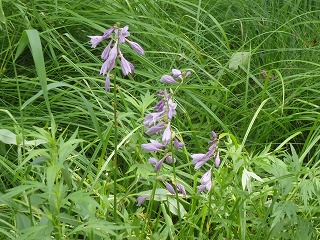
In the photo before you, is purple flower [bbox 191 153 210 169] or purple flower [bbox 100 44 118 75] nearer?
purple flower [bbox 100 44 118 75]

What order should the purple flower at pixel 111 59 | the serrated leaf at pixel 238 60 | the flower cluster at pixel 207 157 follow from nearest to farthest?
the purple flower at pixel 111 59
the flower cluster at pixel 207 157
the serrated leaf at pixel 238 60

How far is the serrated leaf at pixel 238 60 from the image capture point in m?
3.37

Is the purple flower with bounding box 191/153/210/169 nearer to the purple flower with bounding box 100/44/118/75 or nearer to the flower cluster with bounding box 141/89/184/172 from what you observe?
the flower cluster with bounding box 141/89/184/172

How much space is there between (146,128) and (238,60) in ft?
3.45

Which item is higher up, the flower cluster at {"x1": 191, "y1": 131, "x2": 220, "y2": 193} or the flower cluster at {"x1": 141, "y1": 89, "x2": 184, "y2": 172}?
the flower cluster at {"x1": 141, "y1": 89, "x2": 184, "y2": 172}

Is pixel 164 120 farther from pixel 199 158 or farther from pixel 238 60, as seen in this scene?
pixel 238 60

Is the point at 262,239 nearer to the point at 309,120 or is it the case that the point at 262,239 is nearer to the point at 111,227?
the point at 111,227

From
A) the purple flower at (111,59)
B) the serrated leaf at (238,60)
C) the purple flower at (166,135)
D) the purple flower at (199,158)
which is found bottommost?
A: the serrated leaf at (238,60)

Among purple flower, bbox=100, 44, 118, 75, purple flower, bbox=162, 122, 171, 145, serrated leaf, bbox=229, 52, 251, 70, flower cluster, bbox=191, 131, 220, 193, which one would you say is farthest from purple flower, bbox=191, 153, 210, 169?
serrated leaf, bbox=229, 52, 251, 70

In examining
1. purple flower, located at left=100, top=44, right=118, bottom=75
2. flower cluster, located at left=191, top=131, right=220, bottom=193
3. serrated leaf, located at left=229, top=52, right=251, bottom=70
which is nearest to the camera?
purple flower, located at left=100, top=44, right=118, bottom=75

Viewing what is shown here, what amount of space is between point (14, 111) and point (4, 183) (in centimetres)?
35

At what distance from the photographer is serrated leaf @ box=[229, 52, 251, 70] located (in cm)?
337

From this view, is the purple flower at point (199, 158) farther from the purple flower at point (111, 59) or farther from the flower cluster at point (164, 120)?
the purple flower at point (111, 59)

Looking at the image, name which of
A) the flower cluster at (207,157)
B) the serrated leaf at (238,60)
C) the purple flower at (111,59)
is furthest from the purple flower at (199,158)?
the serrated leaf at (238,60)
